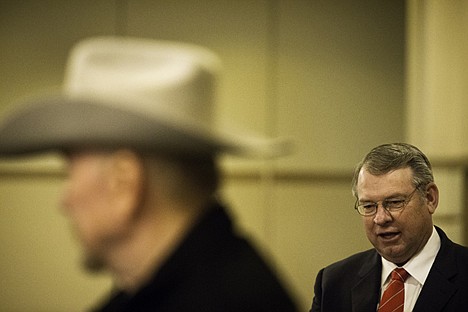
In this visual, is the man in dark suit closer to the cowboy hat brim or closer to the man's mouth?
the man's mouth

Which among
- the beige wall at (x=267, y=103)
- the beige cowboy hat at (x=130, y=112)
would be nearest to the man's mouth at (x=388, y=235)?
the beige cowboy hat at (x=130, y=112)

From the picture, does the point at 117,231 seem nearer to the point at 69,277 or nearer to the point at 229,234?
the point at 229,234

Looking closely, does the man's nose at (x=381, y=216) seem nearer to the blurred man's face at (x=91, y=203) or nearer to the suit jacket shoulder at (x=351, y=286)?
the suit jacket shoulder at (x=351, y=286)

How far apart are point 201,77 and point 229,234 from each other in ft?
0.49

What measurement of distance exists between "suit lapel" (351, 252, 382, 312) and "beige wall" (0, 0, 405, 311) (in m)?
2.02

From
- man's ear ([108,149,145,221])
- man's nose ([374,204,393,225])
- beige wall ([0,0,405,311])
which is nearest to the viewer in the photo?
man's ear ([108,149,145,221])

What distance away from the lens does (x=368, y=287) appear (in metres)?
1.25

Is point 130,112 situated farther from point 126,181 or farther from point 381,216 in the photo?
point 381,216

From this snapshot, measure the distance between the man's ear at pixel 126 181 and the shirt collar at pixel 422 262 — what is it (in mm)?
477

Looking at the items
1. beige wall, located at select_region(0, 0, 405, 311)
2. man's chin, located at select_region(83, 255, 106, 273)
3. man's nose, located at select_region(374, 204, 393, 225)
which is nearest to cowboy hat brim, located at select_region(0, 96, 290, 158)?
man's chin, located at select_region(83, 255, 106, 273)

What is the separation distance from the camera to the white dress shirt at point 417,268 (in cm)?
121

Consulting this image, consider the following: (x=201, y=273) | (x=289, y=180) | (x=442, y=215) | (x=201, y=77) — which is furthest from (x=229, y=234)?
(x=289, y=180)

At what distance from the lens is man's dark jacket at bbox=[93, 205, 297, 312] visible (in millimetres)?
859

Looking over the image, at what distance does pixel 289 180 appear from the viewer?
3.30m
